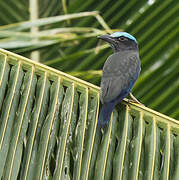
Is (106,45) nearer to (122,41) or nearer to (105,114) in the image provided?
(122,41)

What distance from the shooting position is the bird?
3.08 m

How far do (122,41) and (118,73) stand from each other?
820 mm

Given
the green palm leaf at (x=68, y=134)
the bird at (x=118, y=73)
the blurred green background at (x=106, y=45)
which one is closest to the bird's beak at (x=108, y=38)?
the bird at (x=118, y=73)

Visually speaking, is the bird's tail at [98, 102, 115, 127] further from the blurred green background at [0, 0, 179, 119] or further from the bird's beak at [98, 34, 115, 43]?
the bird's beak at [98, 34, 115, 43]

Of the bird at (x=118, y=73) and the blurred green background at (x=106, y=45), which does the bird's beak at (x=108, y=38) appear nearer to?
the bird at (x=118, y=73)

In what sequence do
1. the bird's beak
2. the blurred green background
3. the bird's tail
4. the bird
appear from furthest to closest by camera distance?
the bird's beak, the blurred green background, the bird, the bird's tail

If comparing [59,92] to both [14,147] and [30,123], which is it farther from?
[14,147]

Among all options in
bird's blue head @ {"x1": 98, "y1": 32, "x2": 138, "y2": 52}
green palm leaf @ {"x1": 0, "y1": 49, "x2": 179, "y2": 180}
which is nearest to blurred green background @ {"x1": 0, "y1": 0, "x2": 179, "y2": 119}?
bird's blue head @ {"x1": 98, "y1": 32, "x2": 138, "y2": 52}

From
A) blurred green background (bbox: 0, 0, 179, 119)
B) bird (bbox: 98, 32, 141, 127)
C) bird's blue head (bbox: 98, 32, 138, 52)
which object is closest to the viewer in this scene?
bird (bbox: 98, 32, 141, 127)

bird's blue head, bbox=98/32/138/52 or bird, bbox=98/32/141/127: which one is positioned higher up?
bird's blue head, bbox=98/32/138/52

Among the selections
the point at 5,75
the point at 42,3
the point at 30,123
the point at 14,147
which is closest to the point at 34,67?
the point at 5,75

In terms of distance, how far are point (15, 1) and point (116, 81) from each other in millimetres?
2488

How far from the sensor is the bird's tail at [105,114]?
2.88m

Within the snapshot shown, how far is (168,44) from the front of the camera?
3.93 metres
